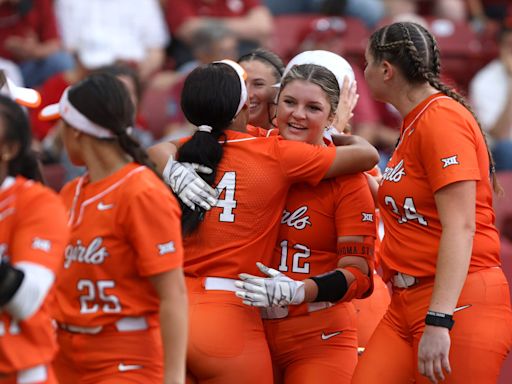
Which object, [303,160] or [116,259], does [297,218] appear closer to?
[303,160]

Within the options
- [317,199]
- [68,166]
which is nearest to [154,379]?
[317,199]

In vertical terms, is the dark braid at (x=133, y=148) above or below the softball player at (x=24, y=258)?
above

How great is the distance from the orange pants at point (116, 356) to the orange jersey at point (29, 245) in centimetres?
29

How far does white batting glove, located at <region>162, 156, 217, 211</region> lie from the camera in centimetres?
417

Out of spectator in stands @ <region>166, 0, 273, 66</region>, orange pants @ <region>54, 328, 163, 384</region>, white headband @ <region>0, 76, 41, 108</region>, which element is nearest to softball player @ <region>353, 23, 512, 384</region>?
orange pants @ <region>54, 328, 163, 384</region>

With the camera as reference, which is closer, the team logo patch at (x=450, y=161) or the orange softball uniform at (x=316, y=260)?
the team logo patch at (x=450, y=161)

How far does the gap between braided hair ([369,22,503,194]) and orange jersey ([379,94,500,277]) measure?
86 millimetres

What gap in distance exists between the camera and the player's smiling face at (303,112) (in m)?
4.40

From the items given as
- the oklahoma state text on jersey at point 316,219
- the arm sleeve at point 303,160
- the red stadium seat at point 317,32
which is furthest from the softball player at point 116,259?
the red stadium seat at point 317,32

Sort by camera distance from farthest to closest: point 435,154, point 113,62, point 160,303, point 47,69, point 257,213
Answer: point 47,69 → point 113,62 → point 257,213 → point 435,154 → point 160,303

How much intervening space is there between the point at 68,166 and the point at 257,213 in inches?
137

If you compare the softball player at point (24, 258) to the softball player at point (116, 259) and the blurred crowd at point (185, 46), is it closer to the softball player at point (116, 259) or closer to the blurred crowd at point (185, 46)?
the softball player at point (116, 259)

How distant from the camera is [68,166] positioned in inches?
292

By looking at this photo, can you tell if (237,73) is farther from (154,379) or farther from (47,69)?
(47,69)
